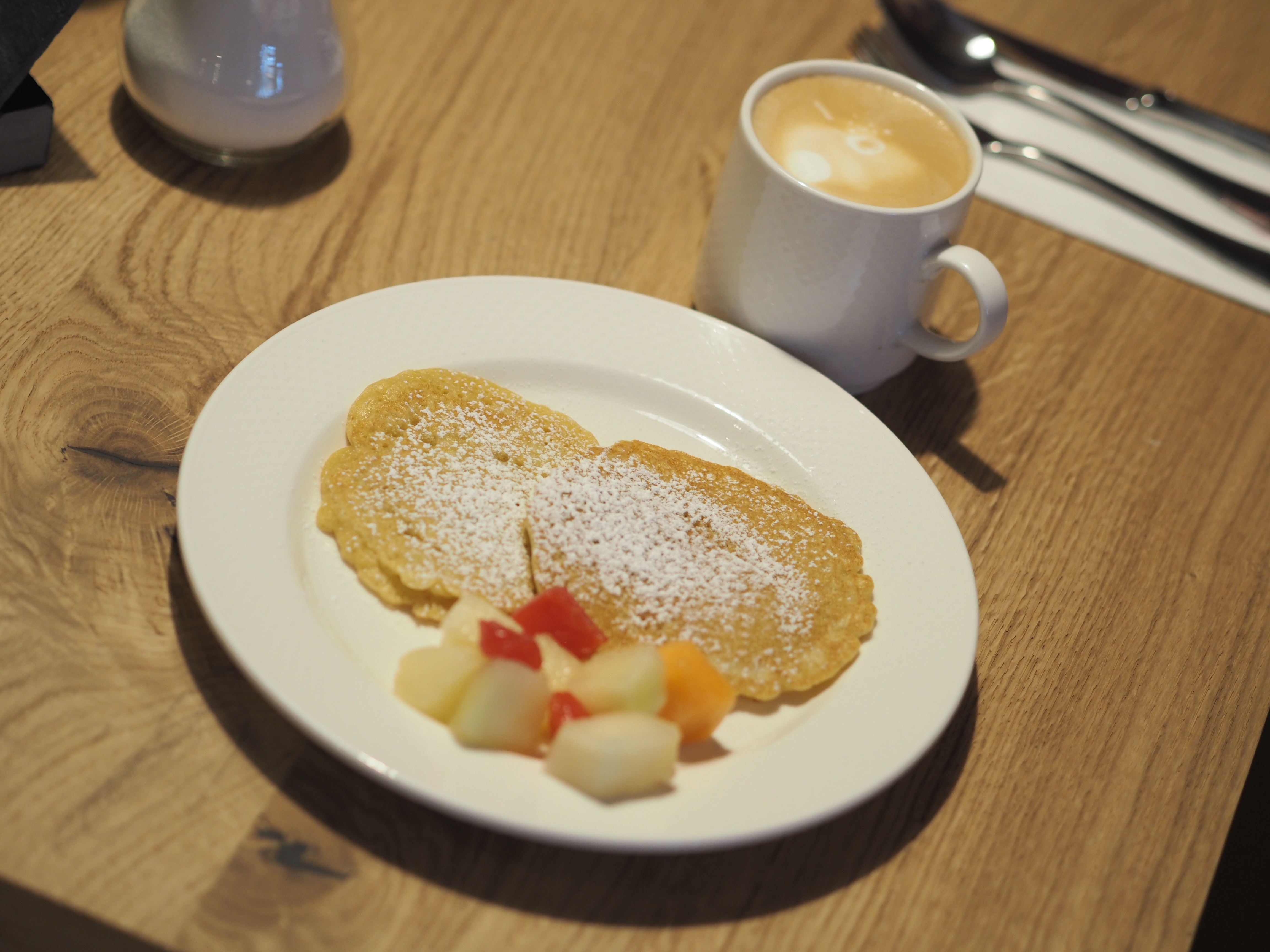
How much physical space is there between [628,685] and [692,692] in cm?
5

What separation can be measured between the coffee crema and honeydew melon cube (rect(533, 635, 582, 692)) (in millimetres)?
567

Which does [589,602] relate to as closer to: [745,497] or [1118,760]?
[745,497]

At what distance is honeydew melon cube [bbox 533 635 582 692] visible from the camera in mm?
804

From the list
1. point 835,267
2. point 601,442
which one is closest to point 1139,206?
point 835,267

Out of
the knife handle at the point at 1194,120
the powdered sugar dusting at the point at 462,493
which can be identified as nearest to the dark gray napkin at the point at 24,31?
the powdered sugar dusting at the point at 462,493

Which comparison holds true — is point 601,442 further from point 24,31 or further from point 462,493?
point 24,31

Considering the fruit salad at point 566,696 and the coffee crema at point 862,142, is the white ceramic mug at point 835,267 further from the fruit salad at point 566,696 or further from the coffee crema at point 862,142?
the fruit salad at point 566,696

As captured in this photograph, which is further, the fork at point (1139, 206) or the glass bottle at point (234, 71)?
→ the fork at point (1139, 206)

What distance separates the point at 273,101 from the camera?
1.15m

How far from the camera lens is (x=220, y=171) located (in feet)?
4.03

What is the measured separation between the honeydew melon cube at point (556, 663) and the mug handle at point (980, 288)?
550 mm

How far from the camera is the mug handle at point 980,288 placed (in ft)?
3.42

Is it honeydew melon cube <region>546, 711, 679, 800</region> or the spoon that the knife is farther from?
honeydew melon cube <region>546, 711, 679, 800</region>

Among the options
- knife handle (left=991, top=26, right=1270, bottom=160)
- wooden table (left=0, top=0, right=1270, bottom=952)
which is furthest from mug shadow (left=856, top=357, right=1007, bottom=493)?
knife handle (left=991, top=26, right=1270, bottom=160)
